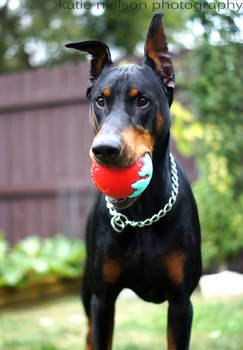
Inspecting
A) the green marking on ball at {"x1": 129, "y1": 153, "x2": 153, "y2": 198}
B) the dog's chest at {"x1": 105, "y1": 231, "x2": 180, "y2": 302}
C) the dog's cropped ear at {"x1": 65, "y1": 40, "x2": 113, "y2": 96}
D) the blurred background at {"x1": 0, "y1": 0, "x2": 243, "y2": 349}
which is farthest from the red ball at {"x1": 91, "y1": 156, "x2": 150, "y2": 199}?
the blurred background at {"x1": 0, "y1": 0, "x2": 243, "y2": 349}

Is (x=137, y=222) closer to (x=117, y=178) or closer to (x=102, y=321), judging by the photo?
(x=117, y=178)

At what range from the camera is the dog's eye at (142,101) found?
77.3 inches

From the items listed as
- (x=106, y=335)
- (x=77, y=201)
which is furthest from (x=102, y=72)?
(x=77, y=201)

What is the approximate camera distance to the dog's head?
1.79m

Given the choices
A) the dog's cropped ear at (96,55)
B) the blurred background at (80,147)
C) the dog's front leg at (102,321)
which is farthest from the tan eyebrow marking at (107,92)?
the blurred background at (80,147)

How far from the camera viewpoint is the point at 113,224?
2285mm

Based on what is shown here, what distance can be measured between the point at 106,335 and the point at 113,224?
0.59 m

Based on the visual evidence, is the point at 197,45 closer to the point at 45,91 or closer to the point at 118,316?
the point at 45,91

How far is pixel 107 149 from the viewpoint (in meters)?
1.73

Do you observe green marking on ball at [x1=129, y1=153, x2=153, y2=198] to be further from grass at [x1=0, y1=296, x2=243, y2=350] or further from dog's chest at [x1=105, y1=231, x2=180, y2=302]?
grass at [x1=0, y1=296, x2=243, y2=350]

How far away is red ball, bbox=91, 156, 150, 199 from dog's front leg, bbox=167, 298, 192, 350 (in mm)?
701

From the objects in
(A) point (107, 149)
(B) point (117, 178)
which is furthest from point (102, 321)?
(A) point (107, 149)

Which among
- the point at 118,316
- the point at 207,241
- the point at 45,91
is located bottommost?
the point at 118,316

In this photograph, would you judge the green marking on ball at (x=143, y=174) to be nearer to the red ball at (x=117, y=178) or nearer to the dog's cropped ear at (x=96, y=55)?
the red ball at (x=117, y=178)
